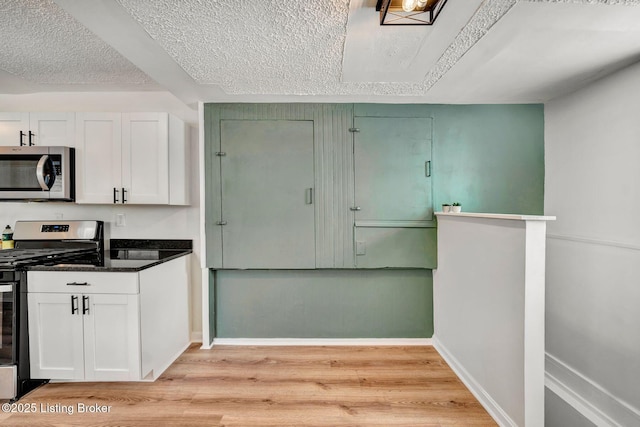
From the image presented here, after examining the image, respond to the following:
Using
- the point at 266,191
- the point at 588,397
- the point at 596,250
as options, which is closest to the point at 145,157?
the point at 266,191

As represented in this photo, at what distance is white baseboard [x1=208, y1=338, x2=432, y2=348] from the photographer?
2.87m

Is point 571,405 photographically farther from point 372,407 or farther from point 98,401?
point 98,401

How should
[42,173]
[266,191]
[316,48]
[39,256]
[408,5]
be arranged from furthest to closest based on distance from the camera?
[266,191] → [42,173] → [39,256] → [316,48] → [408,5]

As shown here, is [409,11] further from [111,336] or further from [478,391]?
[111,336]

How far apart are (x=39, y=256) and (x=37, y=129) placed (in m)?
1.06

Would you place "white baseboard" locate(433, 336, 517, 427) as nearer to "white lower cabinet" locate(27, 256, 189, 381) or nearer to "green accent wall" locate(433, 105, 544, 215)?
"green accent wall" locate(433, 105, 544, 215)

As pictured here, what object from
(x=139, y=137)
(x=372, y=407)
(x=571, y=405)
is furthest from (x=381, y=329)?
(x=139, y=137)

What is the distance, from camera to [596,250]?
2.19 m

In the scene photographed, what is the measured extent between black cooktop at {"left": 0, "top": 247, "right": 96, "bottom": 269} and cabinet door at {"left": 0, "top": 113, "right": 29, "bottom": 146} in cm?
89

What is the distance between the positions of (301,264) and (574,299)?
2127 mm

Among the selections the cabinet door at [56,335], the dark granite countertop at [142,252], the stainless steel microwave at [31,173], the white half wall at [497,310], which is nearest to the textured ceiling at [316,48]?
the stainless steel microwave at [31,173]

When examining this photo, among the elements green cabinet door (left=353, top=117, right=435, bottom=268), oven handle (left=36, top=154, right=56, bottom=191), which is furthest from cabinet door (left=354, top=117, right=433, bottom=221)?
oven handle (left=36, top=154, right=56, bottom=191)

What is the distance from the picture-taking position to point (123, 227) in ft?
9.53

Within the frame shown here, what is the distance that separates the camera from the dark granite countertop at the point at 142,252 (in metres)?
2.28
